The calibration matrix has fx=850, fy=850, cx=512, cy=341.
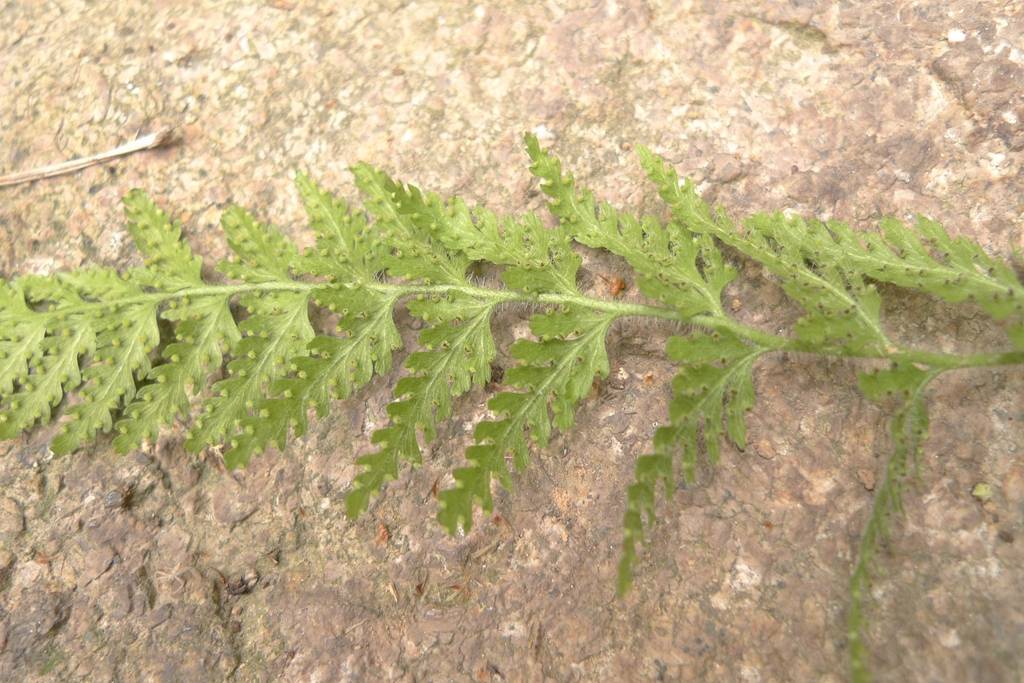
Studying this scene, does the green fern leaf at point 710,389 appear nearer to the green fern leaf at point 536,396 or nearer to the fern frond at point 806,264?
the fern frond at point 806,264

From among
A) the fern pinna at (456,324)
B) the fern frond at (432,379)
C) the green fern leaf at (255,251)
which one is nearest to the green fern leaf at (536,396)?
the fern pinna at (456,324)

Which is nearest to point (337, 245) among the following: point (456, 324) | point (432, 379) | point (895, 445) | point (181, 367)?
point (456, 324)

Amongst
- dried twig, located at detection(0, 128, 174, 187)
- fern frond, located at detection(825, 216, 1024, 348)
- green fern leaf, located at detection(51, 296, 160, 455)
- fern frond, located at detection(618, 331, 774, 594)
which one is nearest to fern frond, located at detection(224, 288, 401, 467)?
green fern leaf, located at detection(51, 296, 160, 455)

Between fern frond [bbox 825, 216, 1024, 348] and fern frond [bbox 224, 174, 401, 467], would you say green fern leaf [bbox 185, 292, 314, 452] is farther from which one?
fern frond [bbox 825, 216, 1024, 348]

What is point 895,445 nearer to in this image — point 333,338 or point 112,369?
point 333,338

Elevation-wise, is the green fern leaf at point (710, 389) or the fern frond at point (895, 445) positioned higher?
the green fern leaf at point (710, 389)

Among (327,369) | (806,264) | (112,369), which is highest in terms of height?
(112,369)
